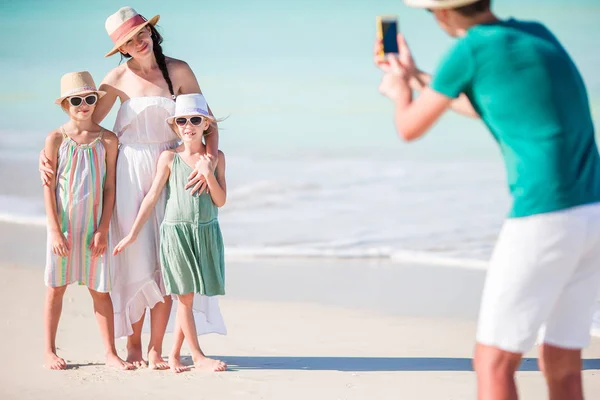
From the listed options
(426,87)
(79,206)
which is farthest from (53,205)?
(426,87)

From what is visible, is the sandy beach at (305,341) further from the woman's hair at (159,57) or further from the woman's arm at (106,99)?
the woman's hair at (159,57)

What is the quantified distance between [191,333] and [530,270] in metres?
2.44

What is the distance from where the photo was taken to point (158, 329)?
16.1ft

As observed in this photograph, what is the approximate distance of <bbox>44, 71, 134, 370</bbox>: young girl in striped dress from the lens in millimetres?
4770

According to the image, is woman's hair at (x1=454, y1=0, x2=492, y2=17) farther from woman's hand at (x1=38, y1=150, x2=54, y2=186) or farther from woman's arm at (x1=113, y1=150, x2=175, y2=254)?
woman's hand at (x1=38, y1=150, x2=54, y2=186)

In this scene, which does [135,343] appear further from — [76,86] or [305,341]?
[76,86]

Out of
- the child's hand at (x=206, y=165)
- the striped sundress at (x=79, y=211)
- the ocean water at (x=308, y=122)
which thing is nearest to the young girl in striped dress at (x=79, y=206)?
the striped sundress at (x=79, y=211)

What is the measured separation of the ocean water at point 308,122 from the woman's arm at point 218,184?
360cm

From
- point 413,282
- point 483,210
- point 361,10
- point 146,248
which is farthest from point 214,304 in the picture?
point 361,10

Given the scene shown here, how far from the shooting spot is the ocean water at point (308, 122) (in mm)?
10117

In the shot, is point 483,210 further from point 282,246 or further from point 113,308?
point 113,308

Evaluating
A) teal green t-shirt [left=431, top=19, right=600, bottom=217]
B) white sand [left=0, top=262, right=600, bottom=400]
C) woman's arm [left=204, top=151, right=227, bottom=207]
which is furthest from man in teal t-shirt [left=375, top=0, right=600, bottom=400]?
woman's arm [left=204, top=151, right=227, bottom=207]

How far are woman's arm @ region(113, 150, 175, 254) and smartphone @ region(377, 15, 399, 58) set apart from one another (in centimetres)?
193

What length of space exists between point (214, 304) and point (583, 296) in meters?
2.57
